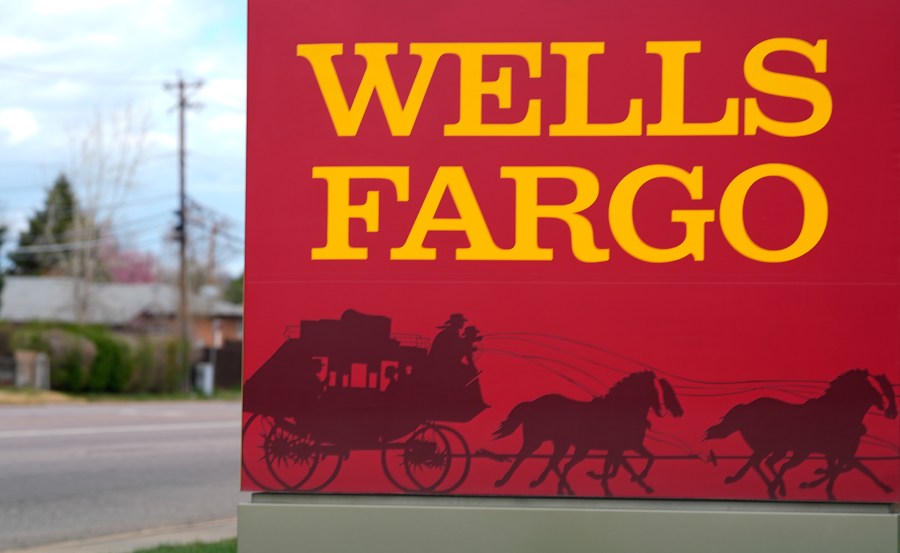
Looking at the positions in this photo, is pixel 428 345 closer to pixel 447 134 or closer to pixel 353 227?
pixel 353 227

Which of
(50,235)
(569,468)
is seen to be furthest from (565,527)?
(50,235)

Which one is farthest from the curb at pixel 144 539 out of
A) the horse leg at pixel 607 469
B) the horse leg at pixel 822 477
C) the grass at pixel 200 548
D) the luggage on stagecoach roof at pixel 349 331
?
the horse leg at pixel 822 477

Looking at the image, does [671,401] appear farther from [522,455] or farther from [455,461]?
[455,461]

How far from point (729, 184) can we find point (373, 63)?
1.64 metres

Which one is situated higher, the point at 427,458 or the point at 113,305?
the point at 113,305

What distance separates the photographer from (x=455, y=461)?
4.73 metres

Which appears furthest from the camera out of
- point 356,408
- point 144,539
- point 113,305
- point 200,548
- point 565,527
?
point 113,305

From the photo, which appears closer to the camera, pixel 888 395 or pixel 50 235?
pixel 888 395

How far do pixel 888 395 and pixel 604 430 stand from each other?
1.23 metres

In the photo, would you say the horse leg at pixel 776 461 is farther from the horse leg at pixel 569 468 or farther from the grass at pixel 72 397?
the grass at pixel 72 397

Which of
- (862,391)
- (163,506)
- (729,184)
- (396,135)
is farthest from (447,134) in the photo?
(163,506)

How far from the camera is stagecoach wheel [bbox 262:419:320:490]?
15.6ft

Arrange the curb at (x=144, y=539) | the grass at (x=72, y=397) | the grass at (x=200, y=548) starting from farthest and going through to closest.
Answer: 1. the grass at (x=72, y=397)
2. the curb at (x=144, y=539)
3. the grass at (x=200, y=548)

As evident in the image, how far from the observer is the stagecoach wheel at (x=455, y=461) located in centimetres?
473
